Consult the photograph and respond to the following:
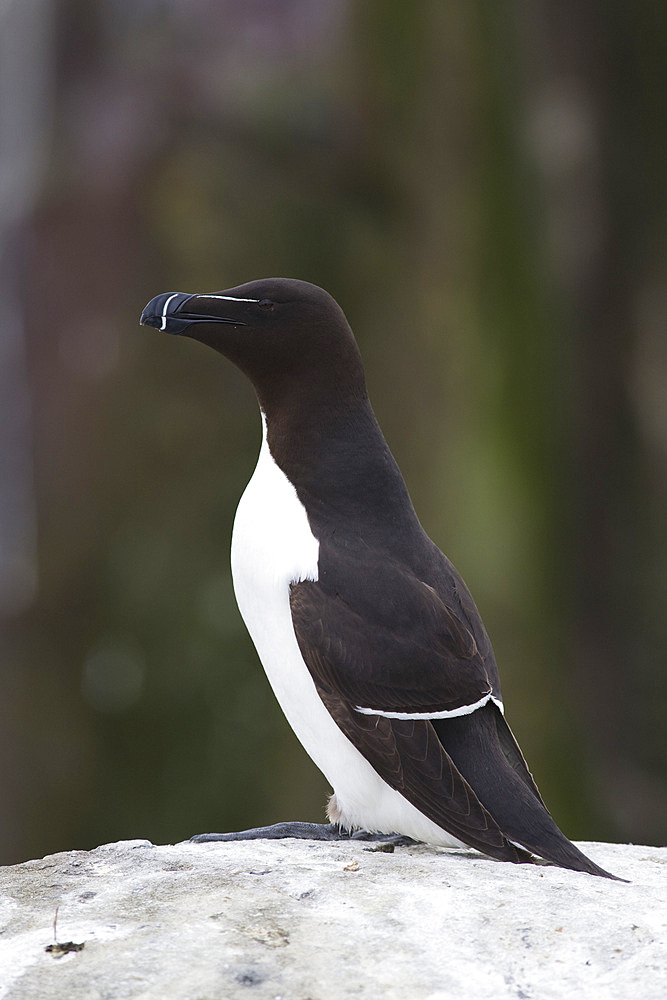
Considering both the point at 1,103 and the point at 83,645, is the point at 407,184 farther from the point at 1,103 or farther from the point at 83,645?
the point at 83,645

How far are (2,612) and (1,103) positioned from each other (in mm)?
2980

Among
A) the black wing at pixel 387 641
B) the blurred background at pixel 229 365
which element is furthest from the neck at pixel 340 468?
the blurred background at pixel 229 365

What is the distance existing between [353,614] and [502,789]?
55cm

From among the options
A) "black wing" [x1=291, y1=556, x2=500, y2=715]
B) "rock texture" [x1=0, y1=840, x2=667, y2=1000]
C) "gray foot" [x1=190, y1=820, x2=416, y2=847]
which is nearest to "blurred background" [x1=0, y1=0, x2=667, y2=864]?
"gray foot" [x1=190, y1=820, x2=416, y2=847]

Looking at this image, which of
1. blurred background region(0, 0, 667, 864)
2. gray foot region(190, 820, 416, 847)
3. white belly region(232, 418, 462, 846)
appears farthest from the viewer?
blurred background region(0, 0, 667, 864)

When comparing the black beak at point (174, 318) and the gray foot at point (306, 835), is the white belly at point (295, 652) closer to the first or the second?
the gray foot at point (306, 835)

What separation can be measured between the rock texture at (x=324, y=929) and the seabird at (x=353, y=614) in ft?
0.57

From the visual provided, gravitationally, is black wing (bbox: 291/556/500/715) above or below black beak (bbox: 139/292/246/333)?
below

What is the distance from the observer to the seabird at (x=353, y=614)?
9.07 feet

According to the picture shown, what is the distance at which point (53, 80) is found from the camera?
662 centimetres

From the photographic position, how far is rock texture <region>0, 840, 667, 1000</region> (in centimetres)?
200

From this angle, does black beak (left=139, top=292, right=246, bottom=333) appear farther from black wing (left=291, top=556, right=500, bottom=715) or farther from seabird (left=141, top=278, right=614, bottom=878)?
black wing (left=291, top=556, right=500, bottom=715)

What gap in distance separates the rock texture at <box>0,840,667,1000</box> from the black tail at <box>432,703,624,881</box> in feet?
0.27

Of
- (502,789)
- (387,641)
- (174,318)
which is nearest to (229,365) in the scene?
(174,318)
